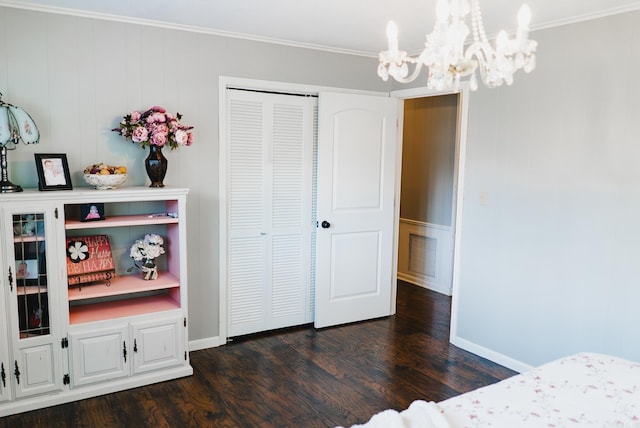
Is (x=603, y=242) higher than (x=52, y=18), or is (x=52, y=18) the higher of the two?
(x=52, y=18)

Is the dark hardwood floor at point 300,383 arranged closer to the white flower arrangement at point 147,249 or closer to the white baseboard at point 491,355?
the white baseboard at point 491,355

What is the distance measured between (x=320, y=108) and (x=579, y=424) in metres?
3.08

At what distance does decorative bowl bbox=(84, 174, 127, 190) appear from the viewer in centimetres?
307

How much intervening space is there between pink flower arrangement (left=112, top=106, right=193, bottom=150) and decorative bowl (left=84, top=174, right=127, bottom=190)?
0.30 m

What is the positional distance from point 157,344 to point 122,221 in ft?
2.82

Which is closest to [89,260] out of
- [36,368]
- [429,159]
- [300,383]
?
[36,368]

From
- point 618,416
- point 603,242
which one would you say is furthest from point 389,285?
A: point 618,416

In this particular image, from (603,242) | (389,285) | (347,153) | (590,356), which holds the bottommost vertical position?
(389,285)

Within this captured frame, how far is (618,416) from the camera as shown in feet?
5.70

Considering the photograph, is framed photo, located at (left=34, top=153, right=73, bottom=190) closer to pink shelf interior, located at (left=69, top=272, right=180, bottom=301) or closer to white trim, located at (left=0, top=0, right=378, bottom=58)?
pink shelf interior, located at (left=69, top=272, right=180, bottom=301)

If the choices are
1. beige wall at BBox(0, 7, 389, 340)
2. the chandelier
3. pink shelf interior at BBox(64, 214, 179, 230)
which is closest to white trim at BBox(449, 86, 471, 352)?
beige wall at BBox(0, 7, 389, 340)

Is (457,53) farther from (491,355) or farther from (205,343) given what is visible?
(205,343)

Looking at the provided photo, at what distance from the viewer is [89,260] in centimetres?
322

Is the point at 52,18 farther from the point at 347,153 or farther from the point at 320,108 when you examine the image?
the point at 347,153
